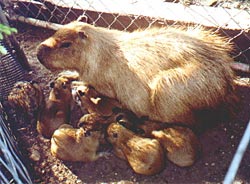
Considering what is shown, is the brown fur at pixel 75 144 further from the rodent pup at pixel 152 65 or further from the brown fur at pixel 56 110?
the rodent pup at pixel 152 65

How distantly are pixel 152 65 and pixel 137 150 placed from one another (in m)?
0.78

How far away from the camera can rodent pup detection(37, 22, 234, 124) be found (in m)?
3.78

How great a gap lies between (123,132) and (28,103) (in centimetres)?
110

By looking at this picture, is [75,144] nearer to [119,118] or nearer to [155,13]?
[119,118]

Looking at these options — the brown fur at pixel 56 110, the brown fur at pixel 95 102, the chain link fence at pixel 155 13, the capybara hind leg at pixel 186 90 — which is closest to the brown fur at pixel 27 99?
the brown fur at pixel 56 110

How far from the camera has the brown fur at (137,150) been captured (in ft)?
11.8

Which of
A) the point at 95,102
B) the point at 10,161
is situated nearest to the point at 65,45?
the point at 95,102

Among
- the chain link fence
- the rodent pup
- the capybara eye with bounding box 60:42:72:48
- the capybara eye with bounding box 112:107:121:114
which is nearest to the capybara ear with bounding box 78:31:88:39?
the rodent pup

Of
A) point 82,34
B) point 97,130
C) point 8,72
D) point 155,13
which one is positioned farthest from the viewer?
point 8,72

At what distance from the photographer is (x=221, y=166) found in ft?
12.4

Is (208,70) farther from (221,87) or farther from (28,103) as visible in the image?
(28,103)

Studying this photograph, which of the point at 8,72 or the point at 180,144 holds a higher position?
the point at 180,144

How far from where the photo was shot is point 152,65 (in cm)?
389

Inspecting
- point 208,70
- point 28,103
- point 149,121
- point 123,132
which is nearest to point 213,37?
point 208,70
